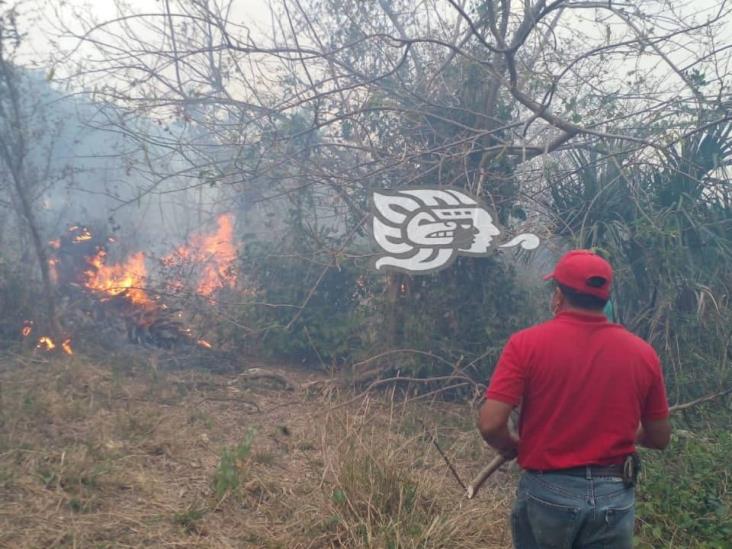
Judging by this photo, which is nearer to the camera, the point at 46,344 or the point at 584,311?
the point at 584,311

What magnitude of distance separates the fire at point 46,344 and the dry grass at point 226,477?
1.71 m

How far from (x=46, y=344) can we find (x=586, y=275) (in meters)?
7.56

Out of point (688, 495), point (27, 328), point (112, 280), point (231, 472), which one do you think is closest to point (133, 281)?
point (112, 280)

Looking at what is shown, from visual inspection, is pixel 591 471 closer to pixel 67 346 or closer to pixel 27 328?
pixel 67 346

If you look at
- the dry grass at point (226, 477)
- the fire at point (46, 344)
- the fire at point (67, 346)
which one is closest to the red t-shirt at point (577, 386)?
the dry grass at point (226, 477)

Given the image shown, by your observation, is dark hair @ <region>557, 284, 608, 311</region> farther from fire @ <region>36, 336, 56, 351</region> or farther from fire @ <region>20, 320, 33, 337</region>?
fire @ <region>20, 320, 33, 337</region>

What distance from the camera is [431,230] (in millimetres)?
6598

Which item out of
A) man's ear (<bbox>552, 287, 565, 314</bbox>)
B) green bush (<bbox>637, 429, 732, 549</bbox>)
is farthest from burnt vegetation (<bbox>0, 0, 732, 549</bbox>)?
man's ear (<bbox>552, 287, 565, 314</bbox>)

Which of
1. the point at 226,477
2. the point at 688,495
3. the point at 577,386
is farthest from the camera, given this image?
the point at 226,477

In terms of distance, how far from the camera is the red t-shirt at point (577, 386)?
2.34 meters

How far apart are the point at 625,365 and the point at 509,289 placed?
532cm

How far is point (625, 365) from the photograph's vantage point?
2363 millimetres

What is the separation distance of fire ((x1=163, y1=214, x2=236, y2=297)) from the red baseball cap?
7430 millimetres

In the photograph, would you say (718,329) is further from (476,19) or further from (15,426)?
(15,426)
